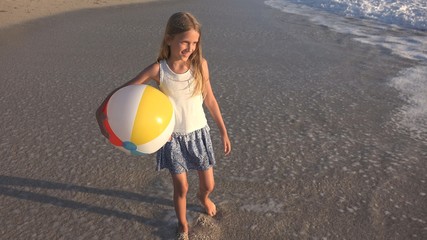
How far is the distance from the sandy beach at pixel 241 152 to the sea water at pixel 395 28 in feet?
0.67

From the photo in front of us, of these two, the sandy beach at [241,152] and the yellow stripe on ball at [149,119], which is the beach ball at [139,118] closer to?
the yellow stripe on ball at [149,119]

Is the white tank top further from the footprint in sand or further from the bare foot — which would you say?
the footprint in sand

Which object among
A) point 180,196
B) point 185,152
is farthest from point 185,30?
point 180,196

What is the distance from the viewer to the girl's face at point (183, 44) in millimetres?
2436

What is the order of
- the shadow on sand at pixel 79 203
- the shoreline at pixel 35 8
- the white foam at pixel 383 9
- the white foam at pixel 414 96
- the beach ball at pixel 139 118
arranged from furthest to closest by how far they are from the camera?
the white foam at pixel 383 9
the shoreline at pixel 35 8
the white foam at pixel 414 96
the shadow on sand at pixel 79 203
the beach ball at pixel 139 118

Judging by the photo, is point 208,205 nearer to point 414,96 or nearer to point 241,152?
point 241,152

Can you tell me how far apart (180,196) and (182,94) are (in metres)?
0.66

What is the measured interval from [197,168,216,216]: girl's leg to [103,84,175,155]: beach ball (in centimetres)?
46

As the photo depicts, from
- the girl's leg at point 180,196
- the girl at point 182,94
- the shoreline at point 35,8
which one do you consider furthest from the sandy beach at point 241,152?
the shoreline at point 35,8

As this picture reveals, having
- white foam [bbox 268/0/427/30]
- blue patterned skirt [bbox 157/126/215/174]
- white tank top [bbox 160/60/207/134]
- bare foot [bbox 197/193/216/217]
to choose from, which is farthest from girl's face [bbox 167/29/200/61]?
white foam [bbox 268/0/427/30]

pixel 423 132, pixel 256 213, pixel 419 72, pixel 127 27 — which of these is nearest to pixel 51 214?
pixel 256 213

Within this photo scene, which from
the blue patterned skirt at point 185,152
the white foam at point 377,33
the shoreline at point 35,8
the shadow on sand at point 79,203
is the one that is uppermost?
the blue patterned skirt at point 185,152

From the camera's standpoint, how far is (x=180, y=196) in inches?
106

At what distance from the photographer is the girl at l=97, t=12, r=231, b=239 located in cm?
247
